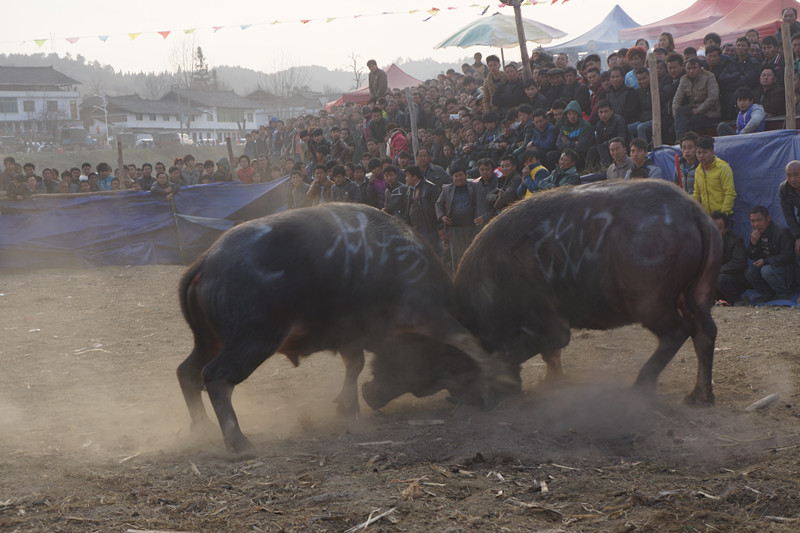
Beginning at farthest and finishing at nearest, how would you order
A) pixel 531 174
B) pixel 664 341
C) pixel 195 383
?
pixel 531 174 → pixel 195 383 → pixel 664 341

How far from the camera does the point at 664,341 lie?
522cm

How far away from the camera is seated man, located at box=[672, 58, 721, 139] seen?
32.8 feet

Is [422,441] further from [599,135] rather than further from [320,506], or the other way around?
[599,135]

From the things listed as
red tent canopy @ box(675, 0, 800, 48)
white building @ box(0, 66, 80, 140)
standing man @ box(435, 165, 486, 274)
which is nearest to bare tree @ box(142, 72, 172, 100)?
white building @ box(0, 66, 80, 140)

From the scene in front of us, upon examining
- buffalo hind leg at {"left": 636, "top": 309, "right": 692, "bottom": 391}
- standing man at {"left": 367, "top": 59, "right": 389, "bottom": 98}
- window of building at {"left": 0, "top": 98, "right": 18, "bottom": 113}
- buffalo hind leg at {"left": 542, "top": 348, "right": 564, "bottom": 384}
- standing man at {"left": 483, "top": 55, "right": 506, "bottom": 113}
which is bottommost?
buffalo hind leg at {"left": 542, "top": 348, "right": 564, "bottom": 384}

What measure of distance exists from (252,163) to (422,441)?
1387 centimetres

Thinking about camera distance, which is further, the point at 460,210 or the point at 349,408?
the point at 460,210

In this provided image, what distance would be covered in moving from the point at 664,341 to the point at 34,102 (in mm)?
75064

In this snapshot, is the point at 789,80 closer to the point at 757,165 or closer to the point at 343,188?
the point at 757,165

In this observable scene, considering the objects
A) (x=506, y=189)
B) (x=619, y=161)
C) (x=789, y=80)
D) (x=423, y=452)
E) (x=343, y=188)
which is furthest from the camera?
(x=343, y=188)

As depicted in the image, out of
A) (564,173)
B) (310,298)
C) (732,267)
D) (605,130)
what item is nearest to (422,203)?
(564,173)

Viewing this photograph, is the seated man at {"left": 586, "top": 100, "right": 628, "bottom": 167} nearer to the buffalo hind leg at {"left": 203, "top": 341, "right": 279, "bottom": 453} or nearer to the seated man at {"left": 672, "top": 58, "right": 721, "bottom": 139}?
the seated man at {"left": 672, "top": 58, "right": 721, "bottom": 139}

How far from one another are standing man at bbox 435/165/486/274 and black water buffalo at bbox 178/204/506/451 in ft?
14.5

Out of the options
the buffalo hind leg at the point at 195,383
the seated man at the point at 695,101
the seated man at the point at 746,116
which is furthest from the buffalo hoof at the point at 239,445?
the seated man at the point at 695,101
